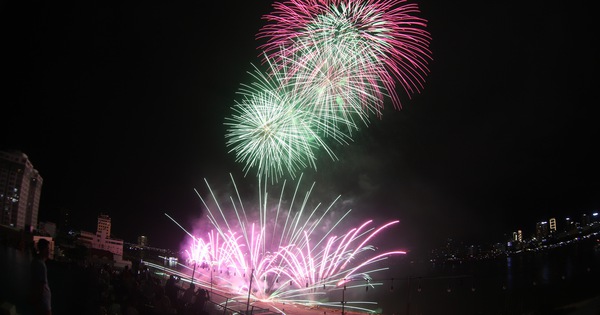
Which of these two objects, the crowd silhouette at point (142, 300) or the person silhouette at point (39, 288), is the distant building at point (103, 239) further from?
the person silhouette at point (39, 288)

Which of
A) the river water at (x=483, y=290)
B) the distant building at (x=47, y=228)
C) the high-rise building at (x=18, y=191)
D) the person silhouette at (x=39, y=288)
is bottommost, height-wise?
the river water at (x=483, y=290)

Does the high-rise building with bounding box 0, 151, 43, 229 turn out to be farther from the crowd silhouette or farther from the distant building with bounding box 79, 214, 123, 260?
the distant building with bounding box 79, 214, 123, 260

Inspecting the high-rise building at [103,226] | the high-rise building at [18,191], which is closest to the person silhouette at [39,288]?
the high-rise building at [18,191]

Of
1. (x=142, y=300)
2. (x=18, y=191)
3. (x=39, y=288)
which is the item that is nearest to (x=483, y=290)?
(x=142, y=300)

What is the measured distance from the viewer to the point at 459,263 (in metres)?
103

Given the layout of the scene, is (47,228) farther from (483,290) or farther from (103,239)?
(483,290)

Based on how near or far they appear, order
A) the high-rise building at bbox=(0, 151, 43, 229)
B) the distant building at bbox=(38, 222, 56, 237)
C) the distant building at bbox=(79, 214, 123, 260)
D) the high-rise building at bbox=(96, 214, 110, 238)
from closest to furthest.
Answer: the high-rise building at bbox=(0, 151, 43, 229) < the distant building at bbox=(38, 222, 56, 237) < the distant building at bbox=(79, 214, 123, 260) < the high-rise building at bbox=(96, 214, 110, 238)

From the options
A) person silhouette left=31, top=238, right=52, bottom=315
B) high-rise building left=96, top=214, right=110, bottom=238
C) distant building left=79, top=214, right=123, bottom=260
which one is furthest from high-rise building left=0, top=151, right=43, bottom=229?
high-rise building left=96, top=214, right=110, bottom=238

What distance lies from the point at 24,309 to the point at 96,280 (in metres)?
3.52

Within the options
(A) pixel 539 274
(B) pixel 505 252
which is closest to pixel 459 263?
(B) pixel 505 252

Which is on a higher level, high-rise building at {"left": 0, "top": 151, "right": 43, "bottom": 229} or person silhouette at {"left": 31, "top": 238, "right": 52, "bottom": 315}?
high-rise building at {"left": 0, "top": 151, "right": 43, "bottom": 229}

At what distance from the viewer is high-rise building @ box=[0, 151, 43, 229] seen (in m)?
8.34

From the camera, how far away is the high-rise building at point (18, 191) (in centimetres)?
834

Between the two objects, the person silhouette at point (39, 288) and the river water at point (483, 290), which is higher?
the person silhouette at point (39, 288)
